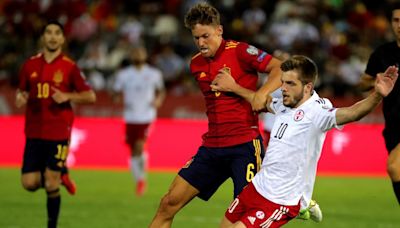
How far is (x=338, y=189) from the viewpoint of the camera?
18.5 m

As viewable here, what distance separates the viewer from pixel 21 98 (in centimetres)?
1178

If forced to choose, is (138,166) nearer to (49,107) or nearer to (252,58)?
(49,107)

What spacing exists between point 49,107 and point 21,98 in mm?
357

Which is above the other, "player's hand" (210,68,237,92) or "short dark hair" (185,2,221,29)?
"short dark hair" (185,2,221,29)

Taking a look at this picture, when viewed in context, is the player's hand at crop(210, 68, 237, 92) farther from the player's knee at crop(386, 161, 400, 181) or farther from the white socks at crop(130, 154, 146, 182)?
the white socks at crop(130, 154, 146, 182)

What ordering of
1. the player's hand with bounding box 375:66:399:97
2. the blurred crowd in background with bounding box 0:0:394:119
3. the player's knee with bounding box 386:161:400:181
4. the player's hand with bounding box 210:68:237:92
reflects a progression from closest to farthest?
the player's hand with bounding box 375:66:399:97
the player's hand with bounding box 210:68:237:92
the player's knee with bounding box 386:161:400:181
the blurred crowd in background with bounding box 0:0:394:119

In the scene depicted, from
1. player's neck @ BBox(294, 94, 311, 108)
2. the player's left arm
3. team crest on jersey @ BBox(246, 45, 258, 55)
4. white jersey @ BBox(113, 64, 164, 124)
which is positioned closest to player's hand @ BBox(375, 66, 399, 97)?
player's neck @ BBox(294, 94, 311, 108)

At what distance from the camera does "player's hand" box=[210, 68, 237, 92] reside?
8.79m

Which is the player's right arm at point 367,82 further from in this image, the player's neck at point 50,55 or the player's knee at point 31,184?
the player's knee at point 31,184

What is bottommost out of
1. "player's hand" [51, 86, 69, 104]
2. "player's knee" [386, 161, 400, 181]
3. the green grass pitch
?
the green grass pitch

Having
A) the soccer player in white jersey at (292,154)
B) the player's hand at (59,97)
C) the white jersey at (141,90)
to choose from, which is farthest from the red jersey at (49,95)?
the white jersey at (141,90)

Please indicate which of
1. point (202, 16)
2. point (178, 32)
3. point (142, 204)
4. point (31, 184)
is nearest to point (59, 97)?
point (31, 184)

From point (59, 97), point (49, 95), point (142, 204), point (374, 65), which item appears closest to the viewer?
point (374, 65)

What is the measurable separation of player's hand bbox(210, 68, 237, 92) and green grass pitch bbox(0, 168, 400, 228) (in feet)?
13.6
